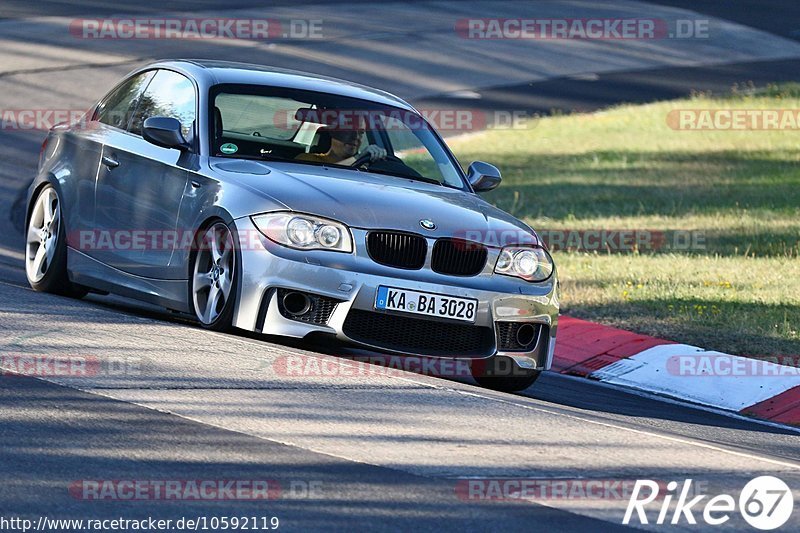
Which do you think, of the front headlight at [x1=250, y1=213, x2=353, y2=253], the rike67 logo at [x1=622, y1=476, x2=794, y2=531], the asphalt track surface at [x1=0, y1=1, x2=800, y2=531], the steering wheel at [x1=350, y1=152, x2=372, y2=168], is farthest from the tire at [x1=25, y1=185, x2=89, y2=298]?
the rike67 logo at [x1=622, y1=476, x2=794, y2=531]

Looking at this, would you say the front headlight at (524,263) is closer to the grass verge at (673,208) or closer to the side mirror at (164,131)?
the side mirror at (164,131)

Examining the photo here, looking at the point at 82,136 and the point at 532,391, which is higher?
the point at 82,136

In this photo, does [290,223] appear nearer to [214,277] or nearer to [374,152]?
[214,277]

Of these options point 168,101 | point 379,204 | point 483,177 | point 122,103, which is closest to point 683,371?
point 483,177

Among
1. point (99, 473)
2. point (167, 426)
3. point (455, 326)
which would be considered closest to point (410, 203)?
point (455, 326)

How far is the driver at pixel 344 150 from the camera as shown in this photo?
9320 mm

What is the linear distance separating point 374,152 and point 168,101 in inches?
53.8

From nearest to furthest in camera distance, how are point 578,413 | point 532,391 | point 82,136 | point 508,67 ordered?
point 578,413, point 532,391, point 82,136, point 508,67

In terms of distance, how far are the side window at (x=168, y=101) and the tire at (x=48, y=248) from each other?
84cm

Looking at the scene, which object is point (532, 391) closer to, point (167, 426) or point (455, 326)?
point (455, 326)

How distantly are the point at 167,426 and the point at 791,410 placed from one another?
15.1 ft

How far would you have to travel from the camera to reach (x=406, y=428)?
22.5 feet

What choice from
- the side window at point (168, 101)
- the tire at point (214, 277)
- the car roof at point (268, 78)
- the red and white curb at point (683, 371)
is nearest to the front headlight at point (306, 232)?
the tire at point (214, 277)

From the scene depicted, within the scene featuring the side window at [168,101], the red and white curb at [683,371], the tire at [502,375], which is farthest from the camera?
the red and white curb at [683,371]
